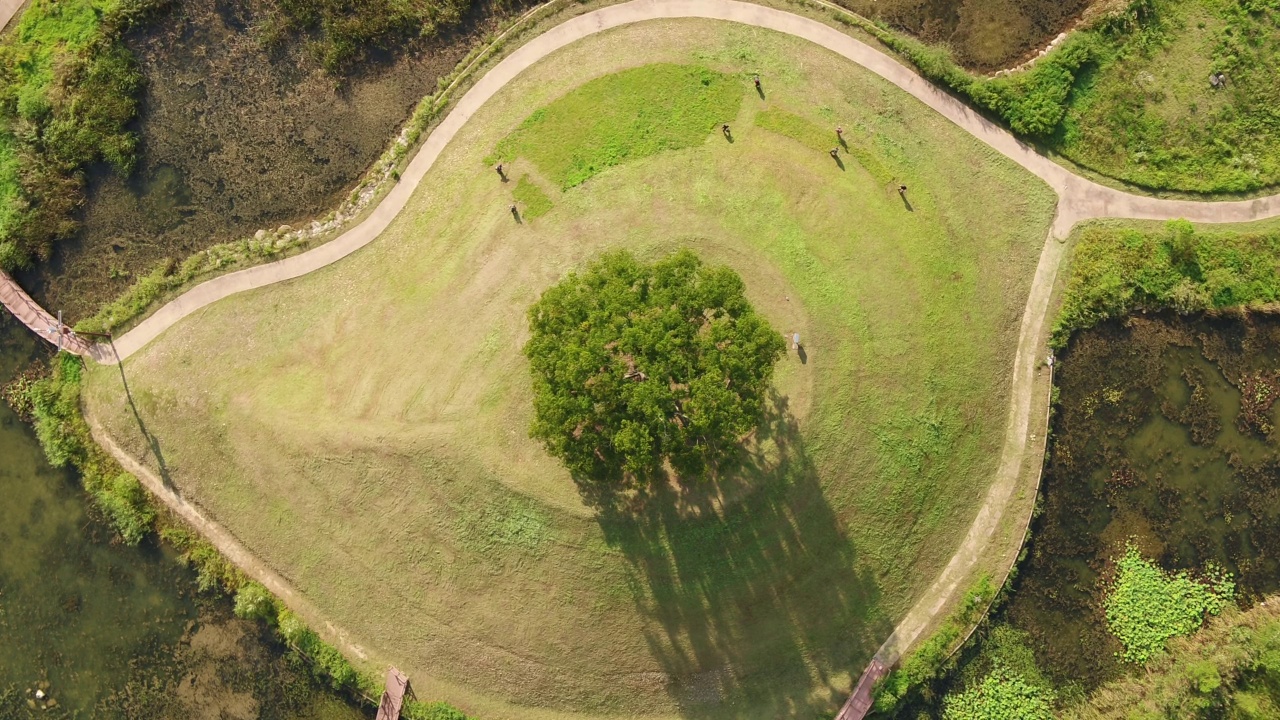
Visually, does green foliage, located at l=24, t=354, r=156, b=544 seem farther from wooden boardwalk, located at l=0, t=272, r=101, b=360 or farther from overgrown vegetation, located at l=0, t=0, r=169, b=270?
overgrown vegetation, located at l=0, t=0, r=169, b=270

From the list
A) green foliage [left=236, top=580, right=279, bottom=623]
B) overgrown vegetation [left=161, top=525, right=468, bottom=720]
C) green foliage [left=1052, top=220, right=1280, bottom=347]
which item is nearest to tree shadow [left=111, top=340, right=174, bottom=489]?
overgrown vegetation [left=161, top=525, right=468, bottom=720]

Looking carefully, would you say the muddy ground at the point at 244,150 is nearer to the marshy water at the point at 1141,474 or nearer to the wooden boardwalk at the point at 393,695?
the wooden boardwalk at the point at 393,695

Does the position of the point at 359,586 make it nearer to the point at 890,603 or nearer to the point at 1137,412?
the point at 890,603

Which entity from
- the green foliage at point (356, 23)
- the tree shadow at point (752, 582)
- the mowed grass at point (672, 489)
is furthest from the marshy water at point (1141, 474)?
the green foliage at point (356, 23)

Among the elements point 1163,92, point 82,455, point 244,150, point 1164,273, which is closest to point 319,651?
point 82,455

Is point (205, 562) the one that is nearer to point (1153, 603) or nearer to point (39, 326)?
point (39, 326)

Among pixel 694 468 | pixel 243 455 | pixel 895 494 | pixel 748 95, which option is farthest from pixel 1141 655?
pixel 243 455
